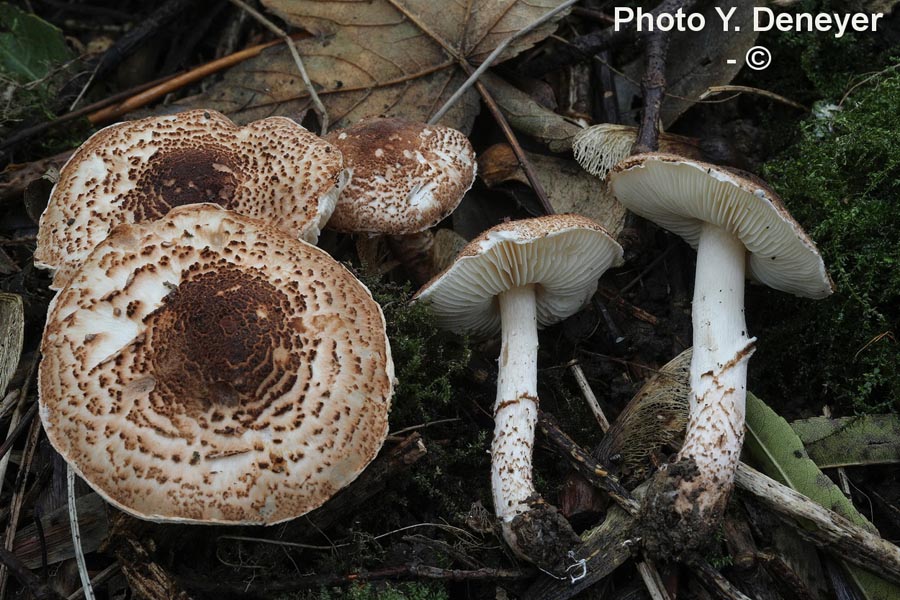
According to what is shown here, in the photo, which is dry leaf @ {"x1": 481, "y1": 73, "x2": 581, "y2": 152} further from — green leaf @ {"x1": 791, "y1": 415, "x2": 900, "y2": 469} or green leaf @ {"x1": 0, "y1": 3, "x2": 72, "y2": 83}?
green leaf @ {"x1": 0, "y1": 3, "x2": 72, "y2": 83}

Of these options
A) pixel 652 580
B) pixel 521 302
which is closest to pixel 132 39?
pixel 521 302

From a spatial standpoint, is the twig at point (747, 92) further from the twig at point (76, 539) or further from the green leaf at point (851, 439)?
the twig at point (76, 539)

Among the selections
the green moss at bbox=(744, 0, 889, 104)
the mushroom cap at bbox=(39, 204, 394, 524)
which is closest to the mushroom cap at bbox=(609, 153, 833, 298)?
the green moss at bbox=(744, 0, 889, 104)

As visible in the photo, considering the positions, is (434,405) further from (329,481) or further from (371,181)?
(371,181)

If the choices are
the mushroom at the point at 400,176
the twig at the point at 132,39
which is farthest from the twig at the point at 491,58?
the twig at the point at 132,39

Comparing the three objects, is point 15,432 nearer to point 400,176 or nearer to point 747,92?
point 400,176
